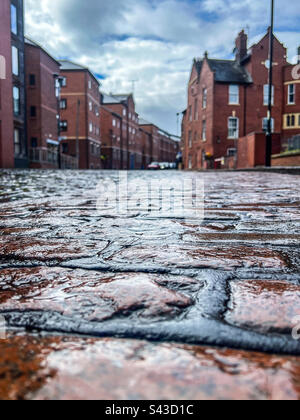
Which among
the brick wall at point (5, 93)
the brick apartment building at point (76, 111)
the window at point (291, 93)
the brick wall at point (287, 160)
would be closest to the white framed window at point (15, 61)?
the brick wall at point (5, 93)

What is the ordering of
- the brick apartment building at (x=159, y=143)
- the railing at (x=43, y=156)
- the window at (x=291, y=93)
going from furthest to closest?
1. the brick apartment building at (x=159, y=143)
2. the window at (x=291, y=93)
3. the railing at (x=43, y=156)

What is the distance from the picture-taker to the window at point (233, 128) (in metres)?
31.7

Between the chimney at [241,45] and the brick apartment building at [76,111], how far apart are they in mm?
17219

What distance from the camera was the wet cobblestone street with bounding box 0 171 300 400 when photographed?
25.3 inches

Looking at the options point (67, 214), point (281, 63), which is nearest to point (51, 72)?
point (281, 63)

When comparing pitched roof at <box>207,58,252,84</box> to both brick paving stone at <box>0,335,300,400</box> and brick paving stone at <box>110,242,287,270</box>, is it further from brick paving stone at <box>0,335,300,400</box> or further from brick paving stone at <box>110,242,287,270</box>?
brick paving stone at <box>0,335,300,400</box>

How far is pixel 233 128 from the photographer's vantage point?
31.9 metres

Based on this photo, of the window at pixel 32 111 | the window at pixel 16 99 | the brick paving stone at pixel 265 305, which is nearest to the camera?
the brick paving stone at pixel 265 305

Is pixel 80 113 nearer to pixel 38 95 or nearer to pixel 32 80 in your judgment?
pixel 38 95

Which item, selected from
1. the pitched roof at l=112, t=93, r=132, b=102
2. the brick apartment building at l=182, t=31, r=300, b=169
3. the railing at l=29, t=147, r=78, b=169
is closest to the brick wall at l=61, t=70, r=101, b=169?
the railing at l=29, t=147, r=78, b=169

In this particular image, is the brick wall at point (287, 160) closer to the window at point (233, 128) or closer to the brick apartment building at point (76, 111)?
the window at point (233, 128)

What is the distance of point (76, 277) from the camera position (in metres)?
1.30

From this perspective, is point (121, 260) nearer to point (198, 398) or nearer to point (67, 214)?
point (198, 398)

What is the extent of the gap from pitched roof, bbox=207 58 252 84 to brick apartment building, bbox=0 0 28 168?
16.0 m
